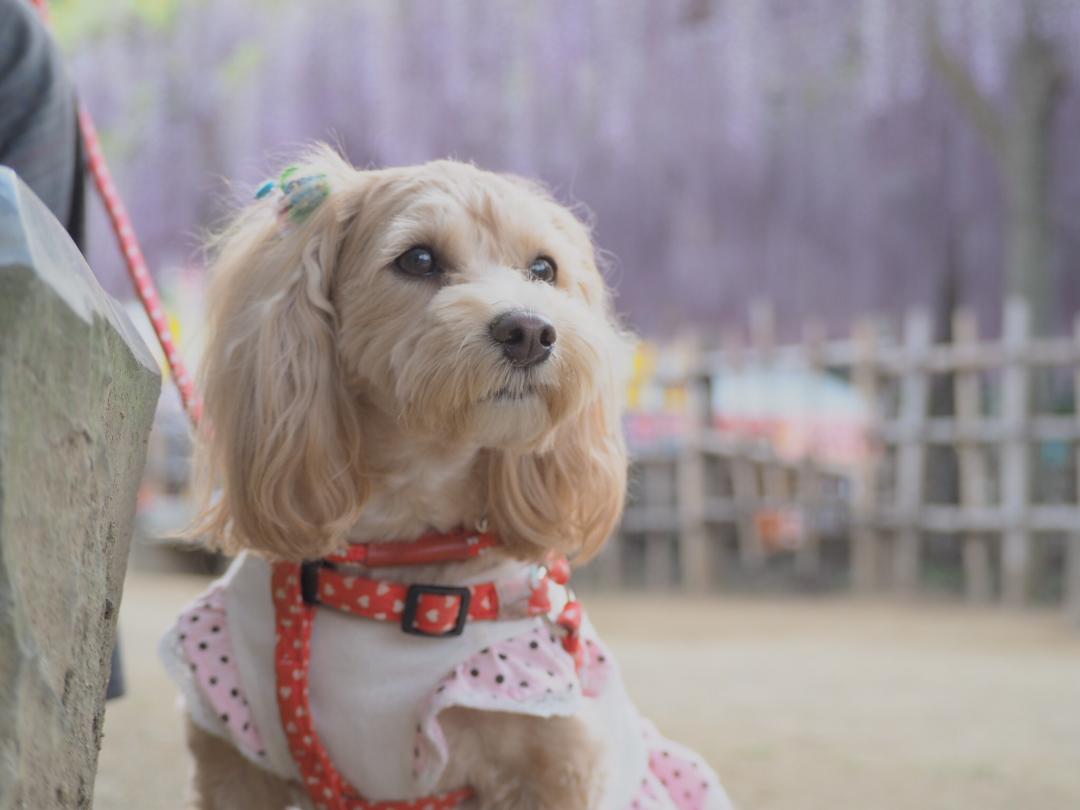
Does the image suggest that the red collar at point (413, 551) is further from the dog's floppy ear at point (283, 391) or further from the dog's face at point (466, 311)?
the dog's face at point (466, 311)

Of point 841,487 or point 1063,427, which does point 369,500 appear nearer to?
point 1063,427

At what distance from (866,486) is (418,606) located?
8.01 metres

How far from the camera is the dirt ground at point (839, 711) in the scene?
285cm

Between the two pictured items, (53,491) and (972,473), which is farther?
(972,473)

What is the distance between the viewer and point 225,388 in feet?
5.85

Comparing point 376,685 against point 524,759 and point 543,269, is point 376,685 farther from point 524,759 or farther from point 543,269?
point 543,269

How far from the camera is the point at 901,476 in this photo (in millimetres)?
9156

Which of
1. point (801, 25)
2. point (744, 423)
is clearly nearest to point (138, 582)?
point (744, 423)

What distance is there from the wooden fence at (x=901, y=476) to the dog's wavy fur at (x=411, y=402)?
653 centimetres

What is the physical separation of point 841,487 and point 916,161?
2.93 meters

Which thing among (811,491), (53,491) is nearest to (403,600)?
(53,491)

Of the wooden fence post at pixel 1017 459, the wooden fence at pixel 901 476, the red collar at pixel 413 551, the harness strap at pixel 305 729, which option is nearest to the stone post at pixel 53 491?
the harness strap at pixel 305 729

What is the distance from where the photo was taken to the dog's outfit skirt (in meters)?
1.61

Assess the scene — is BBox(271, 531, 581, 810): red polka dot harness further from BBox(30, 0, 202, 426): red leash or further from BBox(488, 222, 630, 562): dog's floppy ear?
BBox(30, 0, 202, 426): red leash
